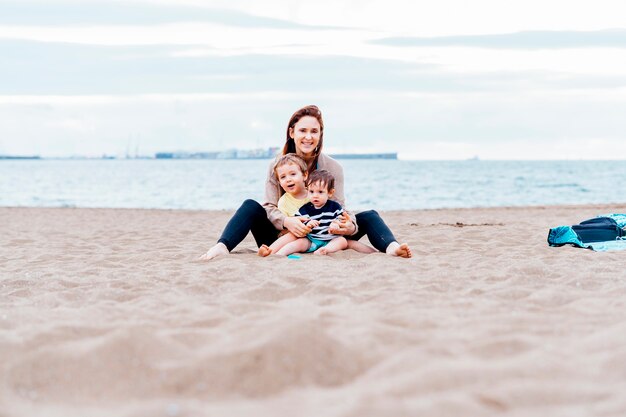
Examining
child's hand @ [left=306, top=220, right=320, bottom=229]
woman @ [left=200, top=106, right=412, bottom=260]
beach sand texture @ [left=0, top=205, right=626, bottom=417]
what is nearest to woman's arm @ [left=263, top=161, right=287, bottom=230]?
woman @ [left=200, top=106, right=412, bottom=260]

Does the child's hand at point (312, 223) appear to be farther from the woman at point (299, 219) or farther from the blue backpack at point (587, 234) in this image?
the blue backpack at point (587, 234)

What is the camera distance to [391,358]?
7.87 feet

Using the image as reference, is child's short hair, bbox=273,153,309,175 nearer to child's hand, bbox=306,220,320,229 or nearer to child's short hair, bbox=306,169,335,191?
child's short hair, bbox=306,169,335,191

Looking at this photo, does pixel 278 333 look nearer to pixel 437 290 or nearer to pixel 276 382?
pixel 276 382

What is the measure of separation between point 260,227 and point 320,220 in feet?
1.82

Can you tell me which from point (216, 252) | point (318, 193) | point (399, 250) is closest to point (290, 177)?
point (318, 193)

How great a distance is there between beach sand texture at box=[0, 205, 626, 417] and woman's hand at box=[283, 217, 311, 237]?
1.59 ft

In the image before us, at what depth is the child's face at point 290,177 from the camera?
5.34 meters

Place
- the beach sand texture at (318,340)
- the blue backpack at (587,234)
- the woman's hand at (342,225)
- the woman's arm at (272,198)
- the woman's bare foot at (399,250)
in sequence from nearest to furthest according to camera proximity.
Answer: the beach sand texture at (318,340), the woman's bare foot at (399,250), the woman's hand at (342,225), the woman's arm at (272,198), the blue backpack at (587,234)

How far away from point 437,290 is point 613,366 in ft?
4.61

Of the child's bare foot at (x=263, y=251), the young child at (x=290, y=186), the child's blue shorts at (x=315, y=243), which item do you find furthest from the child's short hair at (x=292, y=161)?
the child's bare foot at (x=263, y=251)

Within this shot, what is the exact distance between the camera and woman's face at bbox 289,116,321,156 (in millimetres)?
5414

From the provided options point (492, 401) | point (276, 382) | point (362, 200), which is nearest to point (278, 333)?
point (276, 382)

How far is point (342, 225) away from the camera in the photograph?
529 centimetres
